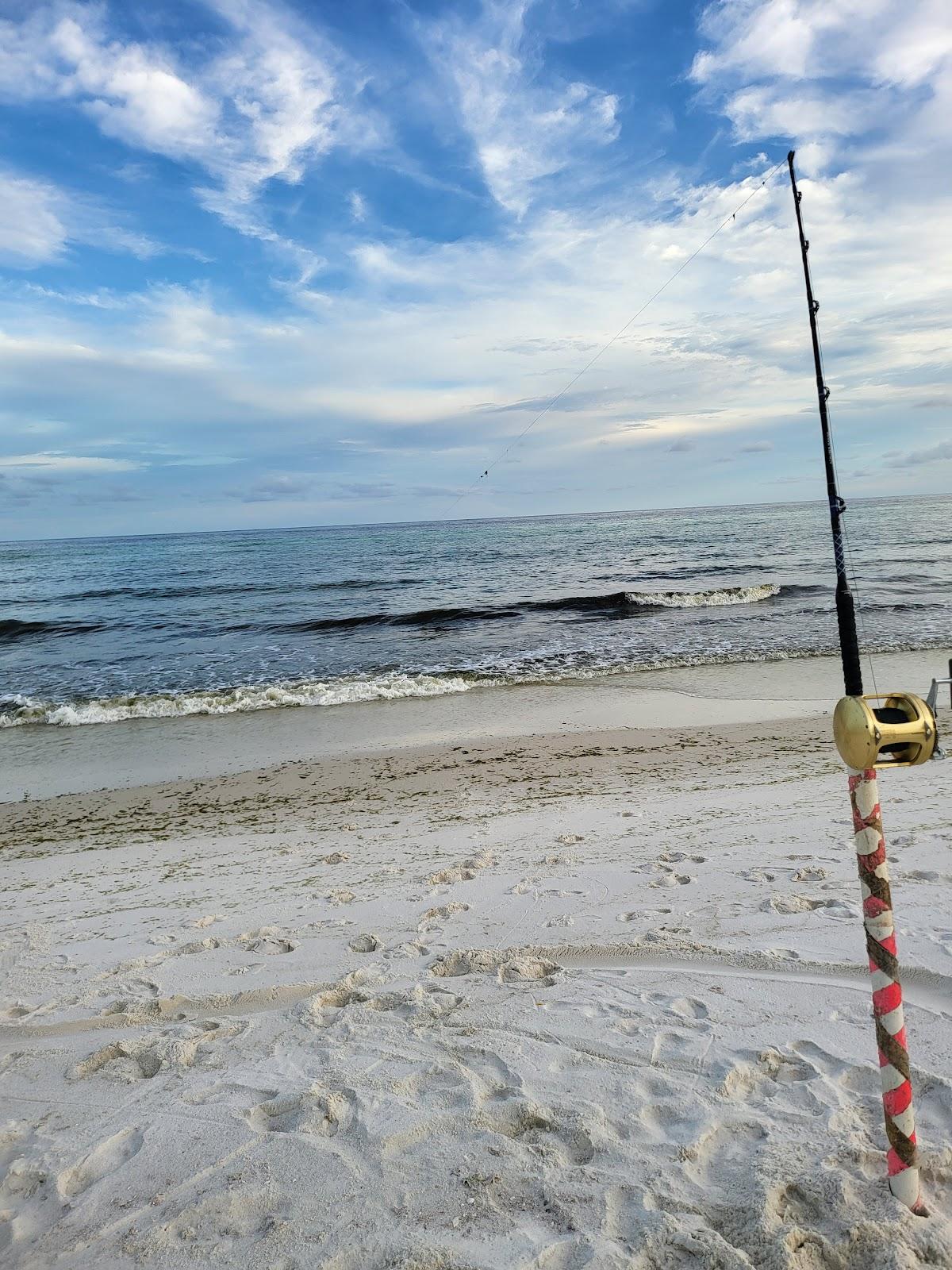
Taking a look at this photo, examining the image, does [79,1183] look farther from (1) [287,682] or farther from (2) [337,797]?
(1) [287,682]

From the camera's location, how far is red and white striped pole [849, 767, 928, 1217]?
7.11 feet

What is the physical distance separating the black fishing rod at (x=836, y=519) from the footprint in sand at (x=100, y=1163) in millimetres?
3184

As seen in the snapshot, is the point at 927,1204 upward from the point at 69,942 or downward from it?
upward

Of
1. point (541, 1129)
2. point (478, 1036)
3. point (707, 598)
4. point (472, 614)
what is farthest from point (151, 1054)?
point (707, 598)

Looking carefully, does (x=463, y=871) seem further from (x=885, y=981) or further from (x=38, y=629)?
(x=38, y=629)

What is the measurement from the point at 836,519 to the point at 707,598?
23.9 meters

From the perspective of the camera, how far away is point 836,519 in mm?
3332

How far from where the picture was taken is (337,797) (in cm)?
868

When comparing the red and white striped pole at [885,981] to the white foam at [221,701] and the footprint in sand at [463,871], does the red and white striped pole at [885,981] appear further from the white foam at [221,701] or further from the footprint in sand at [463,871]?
the white foam at [221,701]

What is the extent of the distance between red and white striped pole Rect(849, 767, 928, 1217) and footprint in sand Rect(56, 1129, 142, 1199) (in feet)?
8.98

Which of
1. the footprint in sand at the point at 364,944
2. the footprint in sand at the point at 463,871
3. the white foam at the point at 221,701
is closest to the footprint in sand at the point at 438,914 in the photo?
the footprint in sand at the point at 364,944

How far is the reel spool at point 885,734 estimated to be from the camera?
1.98 m

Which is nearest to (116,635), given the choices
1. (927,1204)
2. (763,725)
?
(763,725)

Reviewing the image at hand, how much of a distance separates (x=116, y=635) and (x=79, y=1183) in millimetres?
23194
